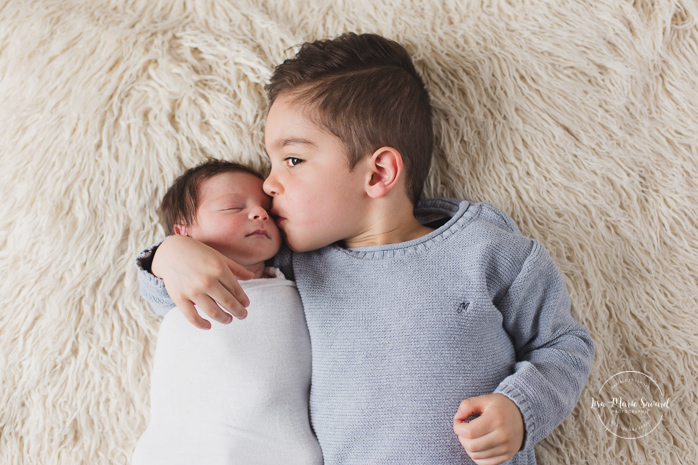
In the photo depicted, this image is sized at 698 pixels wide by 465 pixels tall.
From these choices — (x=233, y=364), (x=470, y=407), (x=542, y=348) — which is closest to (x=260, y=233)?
(x=233, y=364)

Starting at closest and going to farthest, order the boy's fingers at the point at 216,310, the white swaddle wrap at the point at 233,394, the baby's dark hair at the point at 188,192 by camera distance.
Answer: the boy's fingers at the point at 216,310
the white swaddle wrap at the point at 233,394
the baby's dark hair at the point at 188,192

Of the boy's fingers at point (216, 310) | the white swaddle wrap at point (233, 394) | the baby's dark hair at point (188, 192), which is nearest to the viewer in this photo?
the boy's fingers at point (216, 310)

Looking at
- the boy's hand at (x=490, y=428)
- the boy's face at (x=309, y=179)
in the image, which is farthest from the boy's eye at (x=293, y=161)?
the boy's hand at (x=490, y=428)

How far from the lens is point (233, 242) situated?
115 centimetres

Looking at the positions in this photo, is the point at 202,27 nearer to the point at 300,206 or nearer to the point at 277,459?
the point at 300,206

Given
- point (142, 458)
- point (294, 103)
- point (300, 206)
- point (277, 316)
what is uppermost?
point (294, 103)

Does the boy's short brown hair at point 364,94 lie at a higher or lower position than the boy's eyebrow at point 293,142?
higher

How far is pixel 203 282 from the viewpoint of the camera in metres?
0.98

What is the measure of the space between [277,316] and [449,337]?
1.27ft

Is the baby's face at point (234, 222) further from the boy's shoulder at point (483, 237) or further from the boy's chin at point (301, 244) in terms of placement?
the boy's shoulder at point (483, 237)

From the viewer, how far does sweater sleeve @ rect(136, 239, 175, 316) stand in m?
1.10

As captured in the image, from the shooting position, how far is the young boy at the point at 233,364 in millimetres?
1072

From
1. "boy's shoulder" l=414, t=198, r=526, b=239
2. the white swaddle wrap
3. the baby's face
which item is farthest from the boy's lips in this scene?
"boy's shoulder" l=414, t=198, r=526, b=239

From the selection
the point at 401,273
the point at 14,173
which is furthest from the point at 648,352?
the point at 14,173
